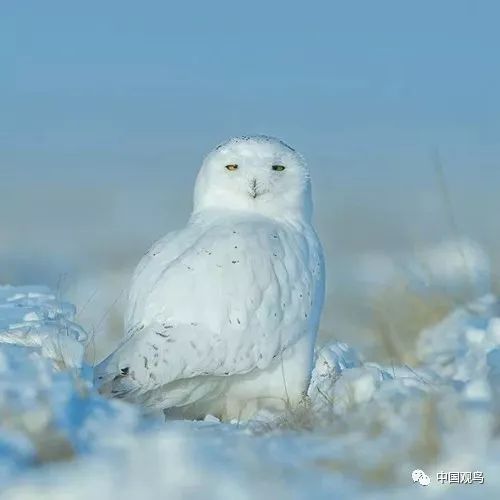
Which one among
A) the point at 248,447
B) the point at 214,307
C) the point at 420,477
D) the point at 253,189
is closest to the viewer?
the point at 420,477

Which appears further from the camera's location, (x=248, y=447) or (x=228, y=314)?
(x=228, y=314)

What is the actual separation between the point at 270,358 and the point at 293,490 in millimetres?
2709

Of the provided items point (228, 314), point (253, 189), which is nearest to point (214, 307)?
point (228, 314)

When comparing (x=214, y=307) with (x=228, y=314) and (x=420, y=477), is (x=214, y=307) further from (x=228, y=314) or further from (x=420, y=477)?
(x=420, y=477)

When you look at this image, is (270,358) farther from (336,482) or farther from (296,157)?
(336,482)

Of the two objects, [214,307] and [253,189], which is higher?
[253,189]

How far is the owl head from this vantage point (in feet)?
22.9

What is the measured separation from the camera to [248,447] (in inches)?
155

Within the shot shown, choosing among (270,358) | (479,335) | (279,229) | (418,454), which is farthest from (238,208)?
(418,454)

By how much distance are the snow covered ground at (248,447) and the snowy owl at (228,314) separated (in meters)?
1.19

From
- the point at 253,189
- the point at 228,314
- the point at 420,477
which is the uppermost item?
the point at 253,189

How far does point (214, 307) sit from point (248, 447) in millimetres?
2227

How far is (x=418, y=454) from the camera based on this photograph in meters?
3.82

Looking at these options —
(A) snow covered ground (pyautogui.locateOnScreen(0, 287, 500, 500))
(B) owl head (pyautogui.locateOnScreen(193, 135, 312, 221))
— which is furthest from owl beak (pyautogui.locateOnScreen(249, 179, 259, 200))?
(A) snow covered ground (pyautogui.locateOnScreen(0, 287, 500, 500))
